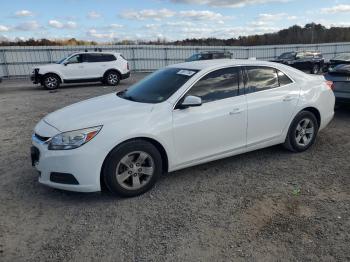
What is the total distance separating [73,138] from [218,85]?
204cm

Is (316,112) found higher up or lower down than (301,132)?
higher up

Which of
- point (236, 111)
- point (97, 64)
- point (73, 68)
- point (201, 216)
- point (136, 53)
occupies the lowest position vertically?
point (201, 216)

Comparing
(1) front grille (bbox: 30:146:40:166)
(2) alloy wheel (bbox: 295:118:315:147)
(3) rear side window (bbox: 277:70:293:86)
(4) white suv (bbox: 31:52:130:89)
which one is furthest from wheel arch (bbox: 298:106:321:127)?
(4) white suv (bbox: 31:52:130:89)

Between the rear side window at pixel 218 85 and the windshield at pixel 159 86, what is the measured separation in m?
0.19

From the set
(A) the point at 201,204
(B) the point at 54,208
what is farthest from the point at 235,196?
(B) the point at 54,208

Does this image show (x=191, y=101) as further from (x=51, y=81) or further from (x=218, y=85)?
(x=51, y=81)

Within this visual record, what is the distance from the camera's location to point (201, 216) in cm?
352

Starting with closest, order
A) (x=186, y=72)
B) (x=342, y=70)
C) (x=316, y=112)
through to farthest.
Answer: (x=186, y=72)
(x=316, y=112)
(x=342, y=70)

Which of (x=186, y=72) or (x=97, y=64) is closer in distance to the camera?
(x=186, y=72)

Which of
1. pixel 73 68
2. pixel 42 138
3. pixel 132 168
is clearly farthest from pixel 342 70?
pixel 73 68

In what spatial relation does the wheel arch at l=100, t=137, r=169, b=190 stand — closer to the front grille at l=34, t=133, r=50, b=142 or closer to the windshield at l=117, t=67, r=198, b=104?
the windshield at l=117, t=67, r=198, b=104

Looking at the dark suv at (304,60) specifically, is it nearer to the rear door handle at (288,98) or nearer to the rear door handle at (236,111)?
the rear door handle at (288,98)

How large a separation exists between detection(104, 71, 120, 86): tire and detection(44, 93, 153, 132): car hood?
1206 cm

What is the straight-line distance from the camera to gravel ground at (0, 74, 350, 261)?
9.69 feet
